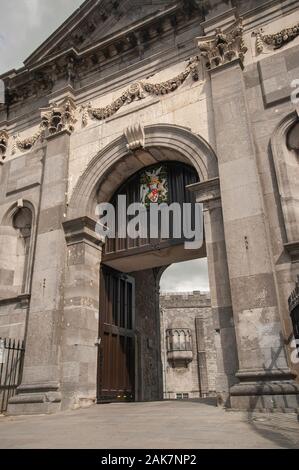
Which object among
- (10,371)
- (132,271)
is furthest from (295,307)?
(10,371)

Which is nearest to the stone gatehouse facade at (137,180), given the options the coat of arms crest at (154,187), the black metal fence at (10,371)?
the coat of arms crest at (154,187)

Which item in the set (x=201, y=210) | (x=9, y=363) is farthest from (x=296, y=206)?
(x=9, y=363)

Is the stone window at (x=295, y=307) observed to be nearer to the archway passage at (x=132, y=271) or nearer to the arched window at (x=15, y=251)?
the archway passage at (x=132, y=271)

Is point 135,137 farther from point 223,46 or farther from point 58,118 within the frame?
point 223,46

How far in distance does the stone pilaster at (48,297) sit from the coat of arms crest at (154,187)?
2.21 metres

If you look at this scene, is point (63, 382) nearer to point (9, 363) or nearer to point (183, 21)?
point (9, 363)

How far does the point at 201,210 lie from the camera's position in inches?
392

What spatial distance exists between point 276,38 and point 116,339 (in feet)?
28.5

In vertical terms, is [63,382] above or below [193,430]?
above

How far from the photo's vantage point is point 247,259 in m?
7.99

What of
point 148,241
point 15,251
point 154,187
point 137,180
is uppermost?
point 137,180

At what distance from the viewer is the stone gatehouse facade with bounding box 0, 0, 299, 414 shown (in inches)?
311

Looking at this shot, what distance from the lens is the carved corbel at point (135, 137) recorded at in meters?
10.7
